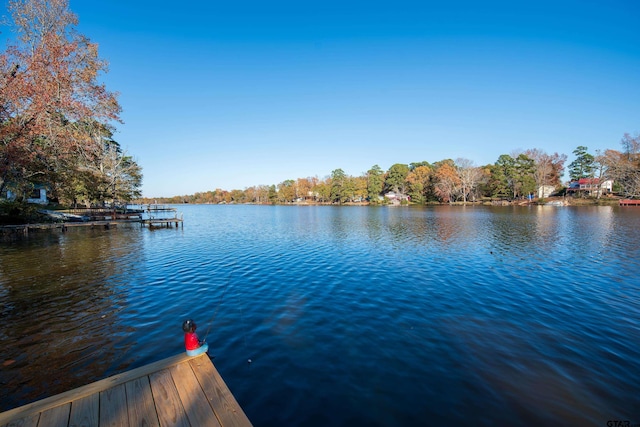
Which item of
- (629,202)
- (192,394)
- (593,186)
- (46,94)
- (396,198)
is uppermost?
(46,94)

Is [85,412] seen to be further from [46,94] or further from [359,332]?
[46,94]

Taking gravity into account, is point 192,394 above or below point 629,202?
below

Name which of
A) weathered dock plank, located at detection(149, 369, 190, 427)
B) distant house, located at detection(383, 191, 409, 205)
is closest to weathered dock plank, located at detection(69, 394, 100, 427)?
weathered dock plank, located at detection(149, 369, 190, 427)

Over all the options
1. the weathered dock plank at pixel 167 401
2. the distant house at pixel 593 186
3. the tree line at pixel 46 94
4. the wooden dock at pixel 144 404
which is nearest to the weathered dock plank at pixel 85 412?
the wooden dock at pixel 144 404

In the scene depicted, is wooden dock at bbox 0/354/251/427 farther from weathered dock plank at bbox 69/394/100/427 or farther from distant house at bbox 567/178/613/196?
distant house at bbox 567/178/613/196

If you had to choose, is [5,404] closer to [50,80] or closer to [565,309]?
[565,309]

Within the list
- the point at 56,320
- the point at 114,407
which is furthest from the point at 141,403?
the point at 56,320

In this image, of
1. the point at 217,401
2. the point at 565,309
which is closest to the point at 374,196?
the point at 565,309

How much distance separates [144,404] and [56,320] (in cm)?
767

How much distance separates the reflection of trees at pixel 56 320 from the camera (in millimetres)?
5723

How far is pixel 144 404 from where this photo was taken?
371 cm

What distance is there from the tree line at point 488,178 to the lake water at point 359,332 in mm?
79822

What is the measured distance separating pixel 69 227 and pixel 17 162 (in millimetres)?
16596

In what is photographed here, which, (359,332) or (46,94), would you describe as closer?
(359,332)
